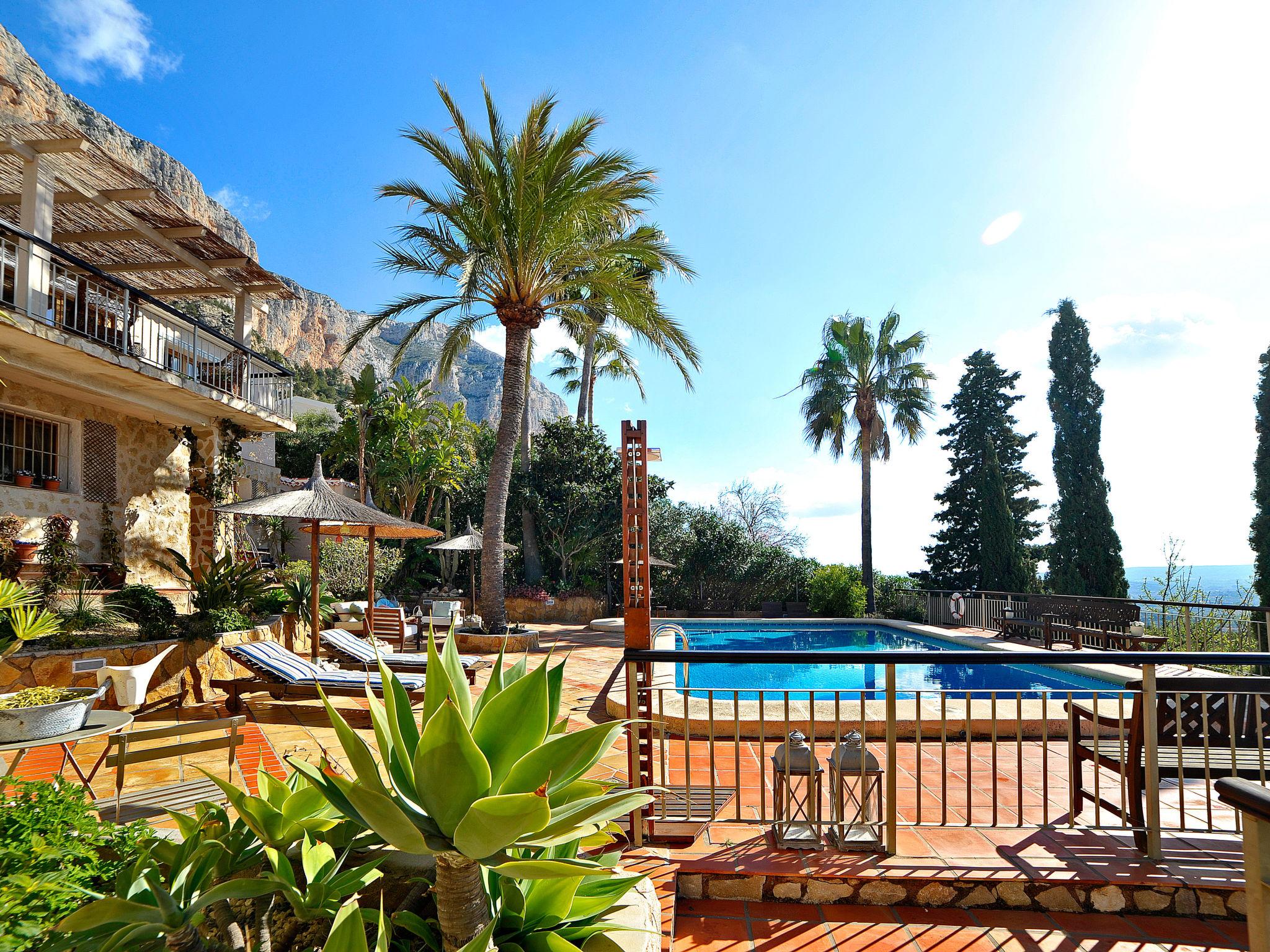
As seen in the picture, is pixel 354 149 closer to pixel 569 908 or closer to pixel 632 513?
pixel 632 513

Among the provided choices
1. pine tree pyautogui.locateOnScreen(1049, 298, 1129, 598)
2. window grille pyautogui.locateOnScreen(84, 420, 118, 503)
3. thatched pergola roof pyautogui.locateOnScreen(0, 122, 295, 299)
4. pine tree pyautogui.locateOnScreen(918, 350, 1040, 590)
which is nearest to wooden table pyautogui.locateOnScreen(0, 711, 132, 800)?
thatched pergola roof pyautogui.locateOnScreen(0, 122, 295, 299)

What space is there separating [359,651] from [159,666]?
184cm

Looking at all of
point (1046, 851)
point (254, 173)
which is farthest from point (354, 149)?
point (254, 173)

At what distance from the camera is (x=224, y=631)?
728cm

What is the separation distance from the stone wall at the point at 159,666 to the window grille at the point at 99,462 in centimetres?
377

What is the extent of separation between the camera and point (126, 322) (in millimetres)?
7953

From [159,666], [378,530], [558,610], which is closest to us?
[159,666]

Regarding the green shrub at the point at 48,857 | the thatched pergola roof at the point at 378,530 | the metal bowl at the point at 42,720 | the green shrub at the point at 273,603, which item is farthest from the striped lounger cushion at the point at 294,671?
the green shrub at the point at 48,857

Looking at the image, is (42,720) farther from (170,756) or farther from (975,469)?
(975,469)

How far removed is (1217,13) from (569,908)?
28.1ft

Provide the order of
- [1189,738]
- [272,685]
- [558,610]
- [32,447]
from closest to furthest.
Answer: [1189,738] → [272,685] → [32,447] → [558,610]

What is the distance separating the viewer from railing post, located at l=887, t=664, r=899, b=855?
3043mm

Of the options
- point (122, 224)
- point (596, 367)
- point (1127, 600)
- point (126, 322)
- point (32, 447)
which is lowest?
point (1127, 600)

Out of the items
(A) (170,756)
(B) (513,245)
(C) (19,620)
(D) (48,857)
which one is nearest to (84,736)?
(A) (170,756)
